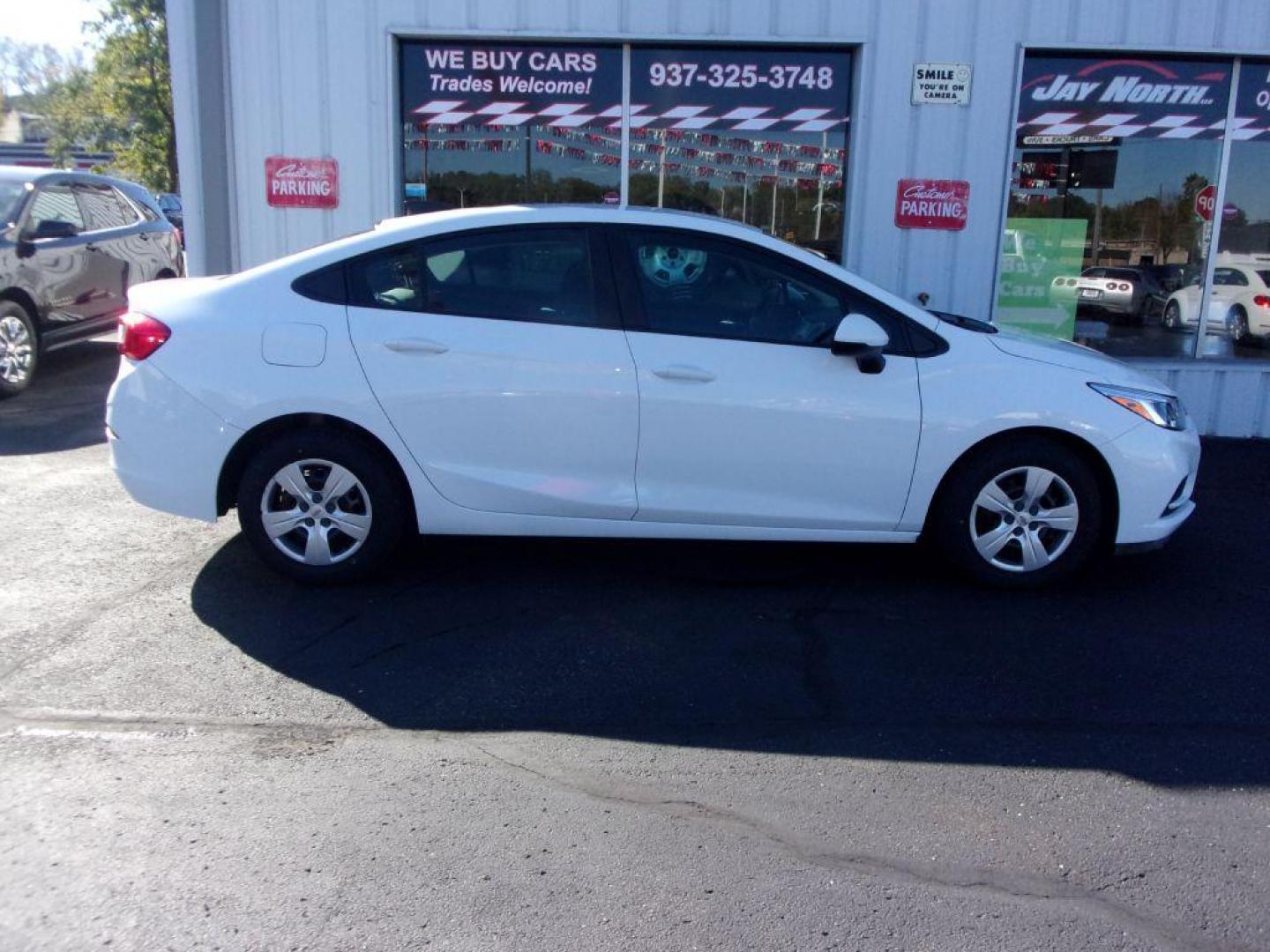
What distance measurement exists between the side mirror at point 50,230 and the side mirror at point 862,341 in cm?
776

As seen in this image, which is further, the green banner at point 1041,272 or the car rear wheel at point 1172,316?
the car rear wheel at point 1172,316

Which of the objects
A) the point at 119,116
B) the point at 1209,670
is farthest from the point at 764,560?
the point at 119,116

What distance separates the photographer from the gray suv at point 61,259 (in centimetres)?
953

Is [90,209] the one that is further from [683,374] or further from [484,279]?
[683,374]

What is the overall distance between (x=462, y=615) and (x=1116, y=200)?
6688 millimetres

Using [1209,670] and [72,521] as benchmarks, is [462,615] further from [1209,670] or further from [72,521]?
[1209,670]

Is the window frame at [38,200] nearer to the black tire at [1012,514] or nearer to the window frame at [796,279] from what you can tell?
the window frame at [796,279]

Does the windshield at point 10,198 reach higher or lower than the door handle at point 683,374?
higher

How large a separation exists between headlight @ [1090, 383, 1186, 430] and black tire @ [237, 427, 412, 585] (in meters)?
3.28

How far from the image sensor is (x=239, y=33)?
27.6 feet

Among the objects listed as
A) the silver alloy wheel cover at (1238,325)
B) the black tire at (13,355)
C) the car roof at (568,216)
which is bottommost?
the black tire at (13,355)

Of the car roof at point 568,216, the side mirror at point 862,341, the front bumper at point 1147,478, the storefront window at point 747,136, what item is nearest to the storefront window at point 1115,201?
the storefront window at point 747,136

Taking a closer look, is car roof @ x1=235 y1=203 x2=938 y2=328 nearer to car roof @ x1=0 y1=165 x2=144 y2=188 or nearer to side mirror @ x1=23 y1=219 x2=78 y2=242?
side mirror @ x1=23 y1=219 x2=78 y2=242

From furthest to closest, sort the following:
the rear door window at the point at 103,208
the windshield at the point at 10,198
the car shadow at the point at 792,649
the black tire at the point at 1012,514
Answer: the rear door window at the point at 103,208 → the windshield at the point at 10,198 → the black tire at the point at 1012,514 → the car shadow at the point at 792,649
